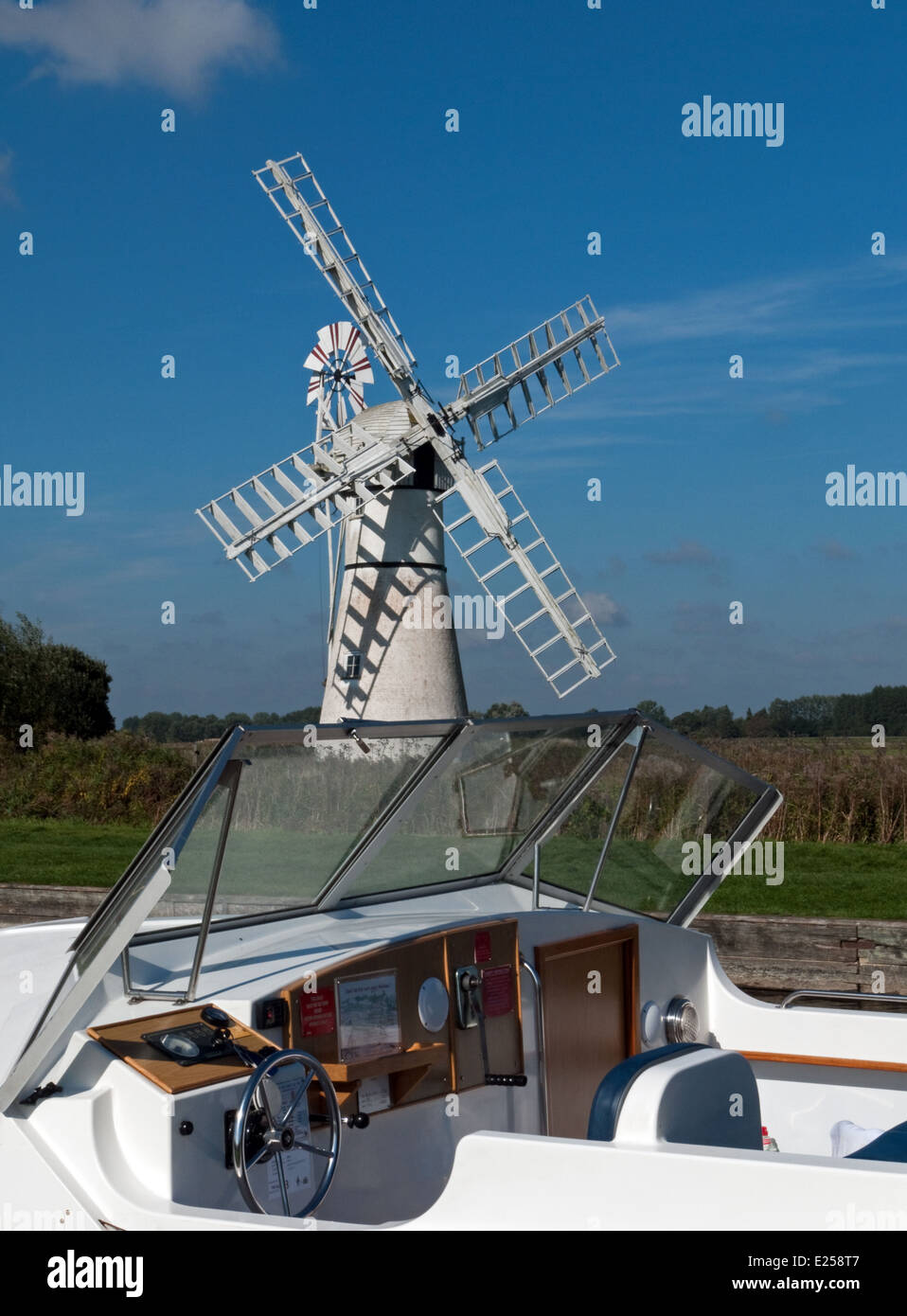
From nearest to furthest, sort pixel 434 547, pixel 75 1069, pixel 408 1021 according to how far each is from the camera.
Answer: pixel 75 1069 → pixel 408 1021 → pixel 434 547

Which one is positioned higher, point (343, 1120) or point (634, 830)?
point (634, 830)

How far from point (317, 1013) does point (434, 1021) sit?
1.60 feet

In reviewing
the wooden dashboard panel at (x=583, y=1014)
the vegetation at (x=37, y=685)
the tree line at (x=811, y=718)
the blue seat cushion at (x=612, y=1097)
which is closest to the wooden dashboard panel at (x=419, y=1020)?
the wooden dashboard panel at (x=583, y=1014)

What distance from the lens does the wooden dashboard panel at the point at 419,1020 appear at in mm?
4012

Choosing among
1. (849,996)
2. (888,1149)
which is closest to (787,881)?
(849,996)

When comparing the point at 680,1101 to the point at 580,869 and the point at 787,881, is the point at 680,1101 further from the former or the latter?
the point at 787,881

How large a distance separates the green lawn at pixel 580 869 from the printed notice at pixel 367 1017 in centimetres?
51

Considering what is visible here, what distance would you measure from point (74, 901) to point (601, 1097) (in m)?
5.84

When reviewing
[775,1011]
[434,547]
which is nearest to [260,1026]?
[775,1011]

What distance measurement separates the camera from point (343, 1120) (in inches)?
155

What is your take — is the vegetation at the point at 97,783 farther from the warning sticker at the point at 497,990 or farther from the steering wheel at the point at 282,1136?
the steering wheel at the point at 282,1136

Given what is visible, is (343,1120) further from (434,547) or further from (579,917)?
Answer: (434,547)

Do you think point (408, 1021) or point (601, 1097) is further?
point (408, 1021)

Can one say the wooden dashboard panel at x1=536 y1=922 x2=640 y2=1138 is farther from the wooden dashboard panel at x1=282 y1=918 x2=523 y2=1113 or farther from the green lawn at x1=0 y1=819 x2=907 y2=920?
the green lawn at x1=0 y1=819 x2=907 y2=920
